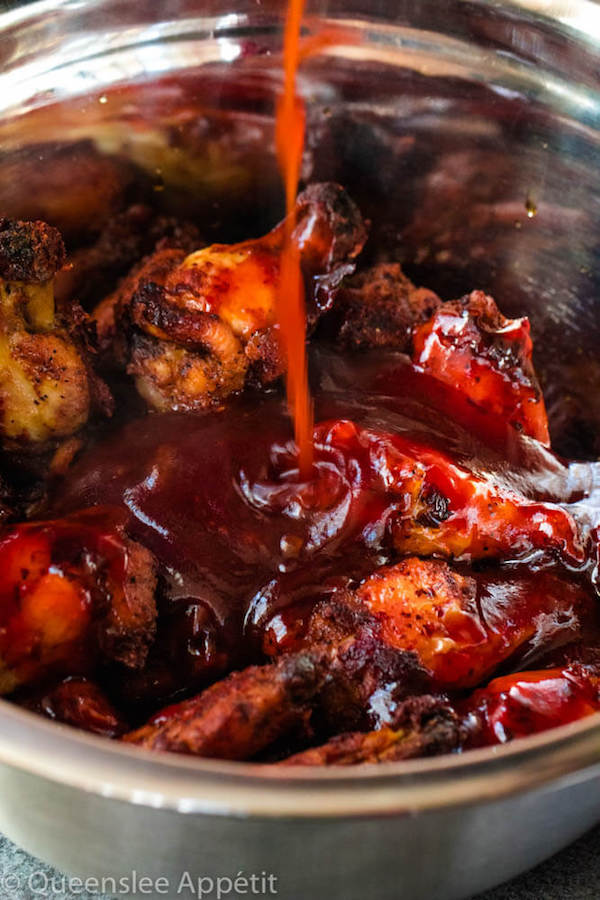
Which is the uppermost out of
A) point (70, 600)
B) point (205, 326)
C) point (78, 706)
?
point (205, 326)

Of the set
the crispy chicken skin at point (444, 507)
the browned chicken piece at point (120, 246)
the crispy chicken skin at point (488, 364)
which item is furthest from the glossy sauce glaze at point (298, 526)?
the browned chicken piece at point (120, 246)

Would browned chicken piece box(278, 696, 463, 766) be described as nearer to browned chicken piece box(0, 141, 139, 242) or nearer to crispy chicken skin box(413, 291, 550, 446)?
crispy chicken skin box(413, 291, 550, 446)

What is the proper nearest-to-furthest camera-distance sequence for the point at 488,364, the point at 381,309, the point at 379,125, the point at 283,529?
the point at 283,529
the point at 488,364
the point at 381,309
the point at 379,125

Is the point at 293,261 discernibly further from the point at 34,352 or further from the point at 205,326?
the point at 34,352

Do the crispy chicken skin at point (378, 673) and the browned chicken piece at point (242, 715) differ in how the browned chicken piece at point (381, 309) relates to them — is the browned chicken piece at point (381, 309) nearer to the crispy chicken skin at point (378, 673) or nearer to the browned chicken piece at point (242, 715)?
the crispy chicken skin at point (378, 673)

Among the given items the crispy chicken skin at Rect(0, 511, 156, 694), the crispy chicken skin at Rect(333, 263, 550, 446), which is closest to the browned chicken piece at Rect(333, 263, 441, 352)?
the crispy chicken skin at Rect(333, 263, 550, 446)

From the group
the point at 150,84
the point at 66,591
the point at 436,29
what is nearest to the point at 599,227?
the point at 436,29

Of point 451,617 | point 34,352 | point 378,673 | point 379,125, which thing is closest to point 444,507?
point 451,617

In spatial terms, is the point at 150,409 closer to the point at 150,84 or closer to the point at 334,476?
the point at 334,476
